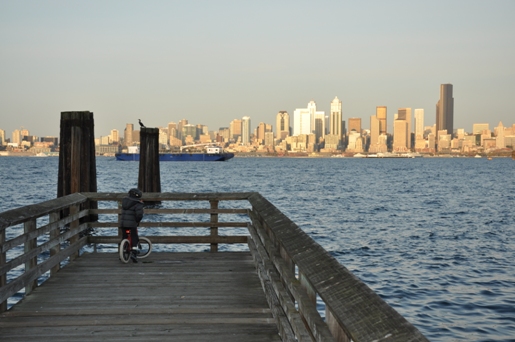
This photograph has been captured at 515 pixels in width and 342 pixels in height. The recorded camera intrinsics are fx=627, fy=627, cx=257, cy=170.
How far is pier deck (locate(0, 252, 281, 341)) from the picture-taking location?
7.00 metres

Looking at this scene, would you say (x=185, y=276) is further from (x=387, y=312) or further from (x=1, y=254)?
(x=387, y=312)

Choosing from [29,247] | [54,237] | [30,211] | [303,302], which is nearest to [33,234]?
[29,247]

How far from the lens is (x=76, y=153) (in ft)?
59.8

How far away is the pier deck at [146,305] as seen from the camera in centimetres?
700

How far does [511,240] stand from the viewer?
3120 cm

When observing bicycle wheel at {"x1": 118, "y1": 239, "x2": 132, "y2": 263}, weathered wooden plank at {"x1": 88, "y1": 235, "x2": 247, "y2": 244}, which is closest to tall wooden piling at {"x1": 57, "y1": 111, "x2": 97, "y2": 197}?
weathered wooden plank at {"x1": 88, "y1": 235, "x2": 247, "y2": 244}

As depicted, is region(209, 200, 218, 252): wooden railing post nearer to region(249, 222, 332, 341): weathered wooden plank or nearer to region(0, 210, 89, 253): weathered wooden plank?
region(0, 210, 89, 253): weathered wooden plank

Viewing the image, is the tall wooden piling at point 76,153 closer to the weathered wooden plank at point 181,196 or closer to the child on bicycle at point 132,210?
the weathered wooden plank at point 181,196

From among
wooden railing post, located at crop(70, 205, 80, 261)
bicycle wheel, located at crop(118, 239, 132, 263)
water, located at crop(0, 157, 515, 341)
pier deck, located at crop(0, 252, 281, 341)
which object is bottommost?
water, located at crop(0, 157, 515, 341)

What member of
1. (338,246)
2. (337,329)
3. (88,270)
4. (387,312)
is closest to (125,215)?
(88,270)

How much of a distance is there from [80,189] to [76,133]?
1.64 metres

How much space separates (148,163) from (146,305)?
30402 mm

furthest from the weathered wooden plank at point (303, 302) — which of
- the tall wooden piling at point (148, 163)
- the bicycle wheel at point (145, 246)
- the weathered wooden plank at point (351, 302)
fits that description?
the tall wooden piling at point (148, 163)

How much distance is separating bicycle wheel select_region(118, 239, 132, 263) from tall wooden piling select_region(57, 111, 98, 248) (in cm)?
704
